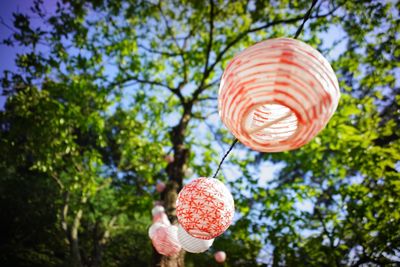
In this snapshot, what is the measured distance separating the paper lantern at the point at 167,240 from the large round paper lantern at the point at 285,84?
2.29 meters

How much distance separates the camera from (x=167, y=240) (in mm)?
3086

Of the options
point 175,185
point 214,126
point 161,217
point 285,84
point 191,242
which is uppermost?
point 214,126

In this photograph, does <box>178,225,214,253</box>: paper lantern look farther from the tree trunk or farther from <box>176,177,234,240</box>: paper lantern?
the tree trunk

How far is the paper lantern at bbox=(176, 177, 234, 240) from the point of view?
1.93 m

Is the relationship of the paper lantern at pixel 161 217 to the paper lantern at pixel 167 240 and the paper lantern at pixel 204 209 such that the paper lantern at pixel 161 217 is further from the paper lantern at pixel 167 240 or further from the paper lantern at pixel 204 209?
the paper lantern at pixel 204 209

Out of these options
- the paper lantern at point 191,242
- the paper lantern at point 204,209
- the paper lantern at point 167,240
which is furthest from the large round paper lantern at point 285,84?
the paper lantern at point 167,240

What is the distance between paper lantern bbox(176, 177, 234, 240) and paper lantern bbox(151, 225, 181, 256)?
1205mm

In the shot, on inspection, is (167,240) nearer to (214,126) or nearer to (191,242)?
(191,242)

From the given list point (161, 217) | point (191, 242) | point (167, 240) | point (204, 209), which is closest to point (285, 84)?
point (204, 209)

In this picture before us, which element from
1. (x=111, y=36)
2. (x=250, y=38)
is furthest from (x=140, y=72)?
(x=250, y=38)

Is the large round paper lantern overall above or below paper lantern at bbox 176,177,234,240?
above

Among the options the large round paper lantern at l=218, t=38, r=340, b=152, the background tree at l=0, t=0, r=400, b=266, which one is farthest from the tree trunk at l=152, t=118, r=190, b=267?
the large round paper lantern at l=218, t=38, r=340, b=152

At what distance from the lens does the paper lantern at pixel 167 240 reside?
309 cm

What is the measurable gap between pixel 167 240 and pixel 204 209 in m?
1.43
